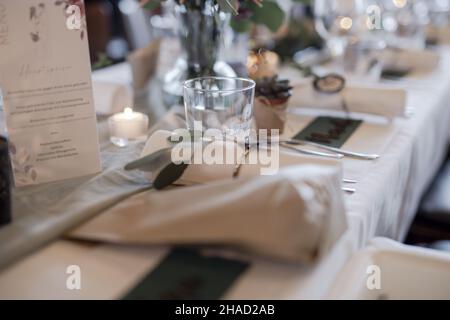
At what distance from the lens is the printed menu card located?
29.1 inches

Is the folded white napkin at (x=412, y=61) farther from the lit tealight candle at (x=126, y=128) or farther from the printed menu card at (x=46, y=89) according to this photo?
the printed menu card at (x=46, y=89)

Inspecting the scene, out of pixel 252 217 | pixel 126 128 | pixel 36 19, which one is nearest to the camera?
pixel 252 217

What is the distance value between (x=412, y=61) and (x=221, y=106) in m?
0.98

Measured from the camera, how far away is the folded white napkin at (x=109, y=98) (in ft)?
3.79

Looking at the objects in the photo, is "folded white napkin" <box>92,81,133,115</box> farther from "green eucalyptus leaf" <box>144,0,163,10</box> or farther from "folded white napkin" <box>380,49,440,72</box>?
"folded white napkin" <box>380,49,440,72</box>

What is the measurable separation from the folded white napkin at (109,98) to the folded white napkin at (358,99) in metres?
0.38

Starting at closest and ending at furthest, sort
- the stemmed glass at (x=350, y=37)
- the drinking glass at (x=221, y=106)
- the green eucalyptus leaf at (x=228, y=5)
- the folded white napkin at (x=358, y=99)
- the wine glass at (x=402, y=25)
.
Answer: the drinking glass at (x=221, y=106) < the green eucalyptus leaf at (x=228, y=5) < the folded white napkin at (x=358, y=99) < the stemmed glass at (x=350, y=37) < the wine glass at (x=402, y=25)

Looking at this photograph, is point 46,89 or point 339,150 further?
point 339,150

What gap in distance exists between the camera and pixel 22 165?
784 mm

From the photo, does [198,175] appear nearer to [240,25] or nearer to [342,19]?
[240,25]

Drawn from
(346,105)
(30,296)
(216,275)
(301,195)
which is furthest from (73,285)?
(346,105)

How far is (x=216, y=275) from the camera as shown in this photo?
58cm

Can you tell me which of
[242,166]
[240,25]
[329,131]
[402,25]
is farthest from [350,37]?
[242,166]

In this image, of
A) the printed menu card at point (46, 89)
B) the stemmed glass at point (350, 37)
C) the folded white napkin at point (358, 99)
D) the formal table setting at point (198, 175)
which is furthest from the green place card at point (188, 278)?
the stemmed glass at point (350, 37)
